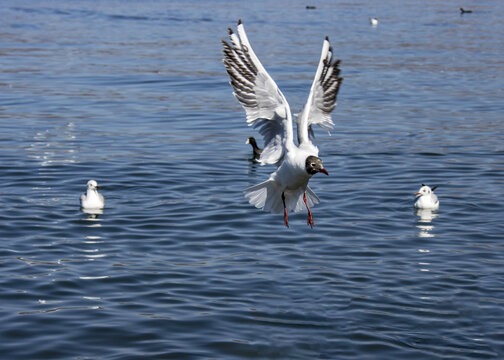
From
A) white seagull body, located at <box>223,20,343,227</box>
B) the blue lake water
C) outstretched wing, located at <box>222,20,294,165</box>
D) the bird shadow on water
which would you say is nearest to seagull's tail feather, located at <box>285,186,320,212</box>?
white seagull body, located at <box>223,20,343,227</box>

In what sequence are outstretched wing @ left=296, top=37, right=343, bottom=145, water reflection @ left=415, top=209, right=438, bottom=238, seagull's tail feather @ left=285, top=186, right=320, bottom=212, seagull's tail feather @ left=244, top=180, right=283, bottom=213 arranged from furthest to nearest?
water reflection @ left=415, top=209, right=438, bottom=238 < seagull's tail feather @ left=285, top=186, right=320, bottom=212 < seagull's tail feather @ left=244, top=180, right=283, bottom=213 < outstretched wing @ left=296, top=37, right=343, bottom=145

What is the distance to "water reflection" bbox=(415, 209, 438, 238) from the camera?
13184mm

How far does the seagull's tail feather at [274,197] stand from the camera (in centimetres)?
1171

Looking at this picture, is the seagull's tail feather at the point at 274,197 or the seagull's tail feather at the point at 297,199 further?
the seagull's tail feather at the point at 297,199

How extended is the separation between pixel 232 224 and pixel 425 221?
3.10 m

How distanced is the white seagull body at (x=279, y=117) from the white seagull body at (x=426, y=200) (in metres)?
2.73

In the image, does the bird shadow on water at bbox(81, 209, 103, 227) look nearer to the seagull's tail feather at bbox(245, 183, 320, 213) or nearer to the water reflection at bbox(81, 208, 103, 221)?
the water reflection at bbox(81, 208, 103, 221)

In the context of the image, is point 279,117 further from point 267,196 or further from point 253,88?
point 267,196

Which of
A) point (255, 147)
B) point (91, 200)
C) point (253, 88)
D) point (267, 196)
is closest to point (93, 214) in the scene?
point (91, 200)

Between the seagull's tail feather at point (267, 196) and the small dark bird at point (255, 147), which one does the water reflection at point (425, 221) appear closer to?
the seagull's tail feather at point (267, 196)

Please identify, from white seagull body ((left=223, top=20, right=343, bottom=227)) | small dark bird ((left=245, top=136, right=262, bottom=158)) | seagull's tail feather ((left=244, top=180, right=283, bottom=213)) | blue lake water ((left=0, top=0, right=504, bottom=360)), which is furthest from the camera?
small dark bird ((left=245, top=136, right=262, bottom=158))

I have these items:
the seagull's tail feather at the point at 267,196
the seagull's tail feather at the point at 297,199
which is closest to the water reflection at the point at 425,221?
the seagull's tail feather at the point at 297,199

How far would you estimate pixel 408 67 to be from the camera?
31.5 meters

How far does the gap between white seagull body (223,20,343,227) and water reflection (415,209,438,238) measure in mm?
2250
